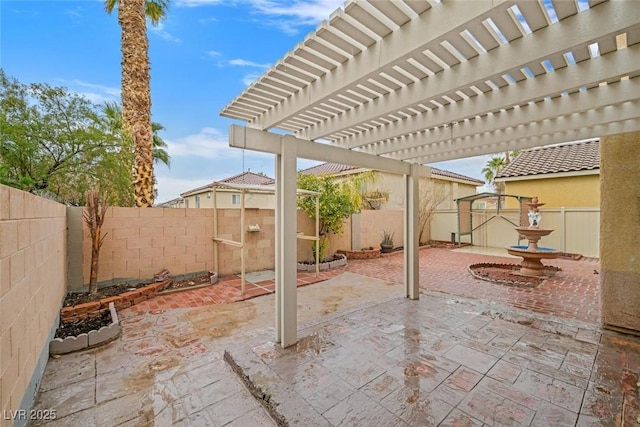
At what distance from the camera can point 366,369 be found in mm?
2904

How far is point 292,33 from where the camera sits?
6957 mm

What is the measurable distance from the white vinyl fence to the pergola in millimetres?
8786

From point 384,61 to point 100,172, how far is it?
7.00m

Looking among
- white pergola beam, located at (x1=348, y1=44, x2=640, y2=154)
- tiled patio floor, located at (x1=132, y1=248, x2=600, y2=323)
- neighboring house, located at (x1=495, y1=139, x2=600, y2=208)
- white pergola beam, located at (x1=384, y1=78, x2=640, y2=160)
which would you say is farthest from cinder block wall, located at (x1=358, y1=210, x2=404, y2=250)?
white pergola beam, located at (x1=348, y1=44, x2=640, y2=154)

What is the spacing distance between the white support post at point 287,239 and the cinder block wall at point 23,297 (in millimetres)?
2237

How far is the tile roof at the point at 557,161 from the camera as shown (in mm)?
11234

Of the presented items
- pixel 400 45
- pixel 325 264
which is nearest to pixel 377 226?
pixel 325 264

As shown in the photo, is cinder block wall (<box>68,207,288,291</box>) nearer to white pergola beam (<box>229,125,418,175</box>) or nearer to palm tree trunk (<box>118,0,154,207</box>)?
palm tree trunk (<box>118,0,154,207</box>)

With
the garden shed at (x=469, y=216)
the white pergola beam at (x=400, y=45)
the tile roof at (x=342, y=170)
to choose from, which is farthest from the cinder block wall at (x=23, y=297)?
the tile roof at (x=342, y=170)

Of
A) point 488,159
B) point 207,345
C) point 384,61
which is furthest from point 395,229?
point 488,159

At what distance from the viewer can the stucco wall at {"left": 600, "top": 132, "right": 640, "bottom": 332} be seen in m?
3.62

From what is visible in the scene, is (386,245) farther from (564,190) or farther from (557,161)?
(557,161)

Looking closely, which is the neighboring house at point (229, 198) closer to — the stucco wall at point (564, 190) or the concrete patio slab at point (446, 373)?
the stucco wall at point (564, 190)

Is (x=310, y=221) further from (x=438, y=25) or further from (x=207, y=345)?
(x=438, y=25)
